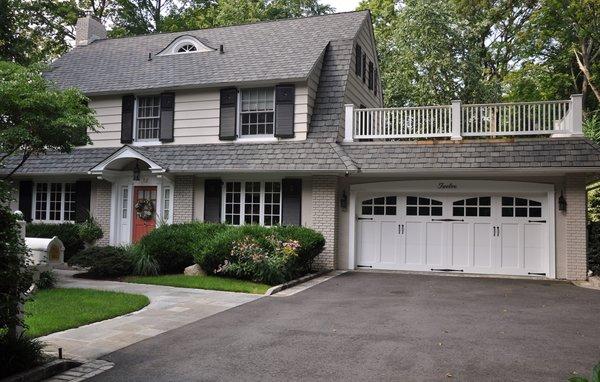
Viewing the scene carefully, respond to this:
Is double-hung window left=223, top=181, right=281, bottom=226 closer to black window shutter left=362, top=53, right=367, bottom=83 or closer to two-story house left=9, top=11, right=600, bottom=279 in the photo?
two-story house left=9, top=11, right=600, bottom=279

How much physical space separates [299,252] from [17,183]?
1114 centimetres

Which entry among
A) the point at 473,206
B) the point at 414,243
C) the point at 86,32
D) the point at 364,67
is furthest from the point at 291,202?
the point at 86,32

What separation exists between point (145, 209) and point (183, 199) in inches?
56.0

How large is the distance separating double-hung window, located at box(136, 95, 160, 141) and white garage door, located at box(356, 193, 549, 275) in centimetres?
698

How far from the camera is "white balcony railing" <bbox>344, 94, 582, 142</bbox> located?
12.8m

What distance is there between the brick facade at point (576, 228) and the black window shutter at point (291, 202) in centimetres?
683

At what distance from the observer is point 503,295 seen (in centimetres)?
1030

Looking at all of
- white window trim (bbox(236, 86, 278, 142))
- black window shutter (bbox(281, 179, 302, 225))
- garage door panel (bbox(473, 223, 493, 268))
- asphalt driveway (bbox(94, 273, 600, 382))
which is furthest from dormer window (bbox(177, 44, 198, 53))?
garage door panel (bbox(473, 223, 493, 268))

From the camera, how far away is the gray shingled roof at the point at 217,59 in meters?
15.1

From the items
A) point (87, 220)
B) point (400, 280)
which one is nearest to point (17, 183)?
point (87, 220)

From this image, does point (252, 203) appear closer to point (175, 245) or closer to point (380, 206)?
point (175, 245)

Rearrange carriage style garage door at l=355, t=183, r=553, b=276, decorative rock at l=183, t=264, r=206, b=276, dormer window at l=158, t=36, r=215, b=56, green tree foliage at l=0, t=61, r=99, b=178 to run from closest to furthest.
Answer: green tree foliage at l=0, t=61, r=99, b=178, decorative rock at l=183, t=264, r=206, b=276, carriage style garage door at l=355, t=183, r=553, b=276, dormer window at l=158, t=36, r=215, b=56

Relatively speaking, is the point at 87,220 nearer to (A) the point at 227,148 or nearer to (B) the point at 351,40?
(A) the point at 227,148

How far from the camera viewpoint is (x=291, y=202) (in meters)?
14.1
